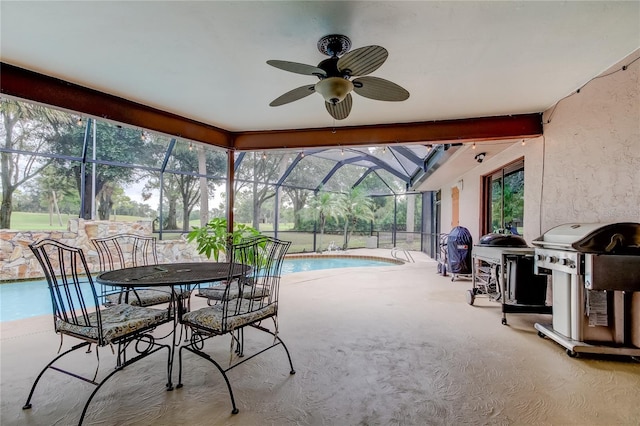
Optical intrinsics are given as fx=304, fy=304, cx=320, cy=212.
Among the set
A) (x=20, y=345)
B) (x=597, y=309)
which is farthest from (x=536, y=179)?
(x=20, y=345)

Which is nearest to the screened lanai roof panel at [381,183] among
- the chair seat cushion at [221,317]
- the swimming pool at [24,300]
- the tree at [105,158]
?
the swimming pool at [24,300]

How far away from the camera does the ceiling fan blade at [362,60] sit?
1918 mm

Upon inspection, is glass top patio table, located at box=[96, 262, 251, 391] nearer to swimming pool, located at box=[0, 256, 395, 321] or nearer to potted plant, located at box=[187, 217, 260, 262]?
potted plant, located at box=[187, 217, 260, 262]

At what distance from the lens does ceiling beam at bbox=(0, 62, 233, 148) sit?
9.18ft

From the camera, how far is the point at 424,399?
1.89 metres

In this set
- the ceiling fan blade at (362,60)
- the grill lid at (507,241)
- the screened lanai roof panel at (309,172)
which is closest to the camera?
the ceiling fan blade at (362,60)

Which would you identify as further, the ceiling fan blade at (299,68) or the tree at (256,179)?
the tree at (256,179)

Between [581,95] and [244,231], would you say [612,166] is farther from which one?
[244,231]

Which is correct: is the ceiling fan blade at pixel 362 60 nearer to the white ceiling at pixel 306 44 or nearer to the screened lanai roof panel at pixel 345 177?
the white ceiling at pixel 306 44

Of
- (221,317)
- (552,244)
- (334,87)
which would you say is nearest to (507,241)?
(552,244)

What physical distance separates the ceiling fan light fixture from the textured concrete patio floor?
6.71 feet

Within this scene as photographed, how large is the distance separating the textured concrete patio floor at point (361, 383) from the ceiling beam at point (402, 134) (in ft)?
7.69

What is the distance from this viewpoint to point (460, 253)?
5.32 metres

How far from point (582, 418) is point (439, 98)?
9.61ft
